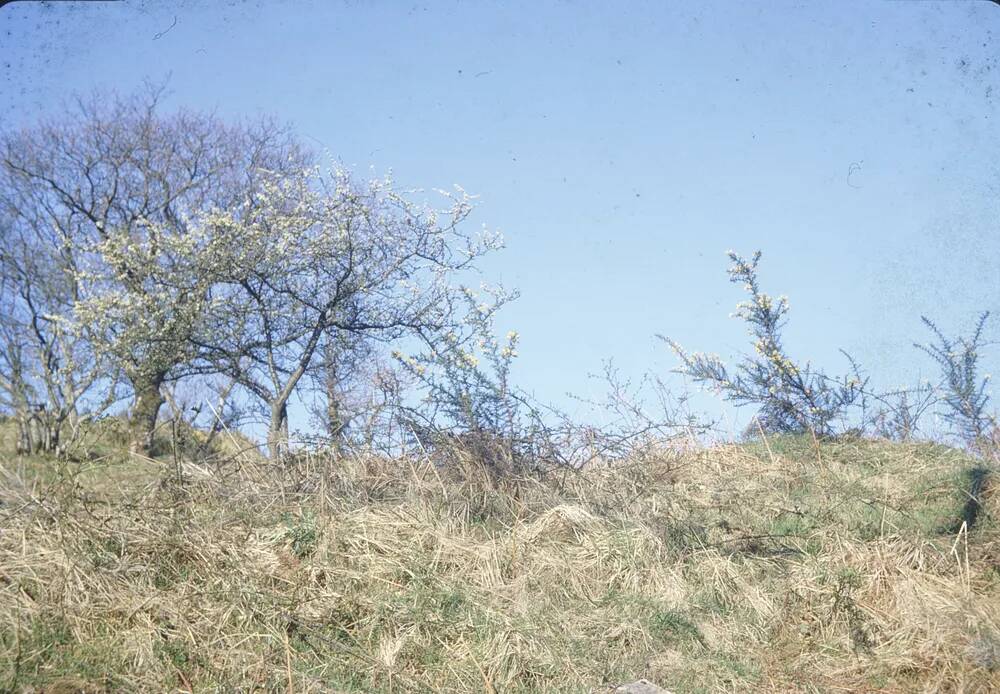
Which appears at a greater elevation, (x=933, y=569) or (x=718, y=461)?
(x=718, y=461)

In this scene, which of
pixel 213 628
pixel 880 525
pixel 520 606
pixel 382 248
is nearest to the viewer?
pixel 213 628

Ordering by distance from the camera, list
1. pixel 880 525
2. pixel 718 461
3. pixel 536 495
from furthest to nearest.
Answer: pixel 718 461 < pixel 536 495 < pixel 880 525

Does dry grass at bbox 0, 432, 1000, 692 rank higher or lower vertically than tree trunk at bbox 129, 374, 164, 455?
lower

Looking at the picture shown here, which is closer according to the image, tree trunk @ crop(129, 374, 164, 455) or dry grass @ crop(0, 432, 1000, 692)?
dry grass @ crop(0, 432, 1000, 692)

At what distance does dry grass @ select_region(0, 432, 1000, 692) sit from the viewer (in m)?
5.95

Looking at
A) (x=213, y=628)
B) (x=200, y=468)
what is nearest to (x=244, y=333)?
(x=200, y=468)

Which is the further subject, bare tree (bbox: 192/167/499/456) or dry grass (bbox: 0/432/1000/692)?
bare tree (bbox: 192/167/499/456)

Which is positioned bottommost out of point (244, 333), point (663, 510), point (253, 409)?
point (663, 510)

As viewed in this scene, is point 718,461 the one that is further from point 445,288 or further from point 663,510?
point 445,288

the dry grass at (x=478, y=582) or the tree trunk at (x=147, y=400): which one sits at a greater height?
the tree trunk at (x=147, y=400)

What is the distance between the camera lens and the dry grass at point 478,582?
5.95 meters

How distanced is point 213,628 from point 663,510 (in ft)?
13.1

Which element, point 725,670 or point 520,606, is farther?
point 520,606

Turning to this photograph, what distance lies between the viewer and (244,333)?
17188 millimetres
